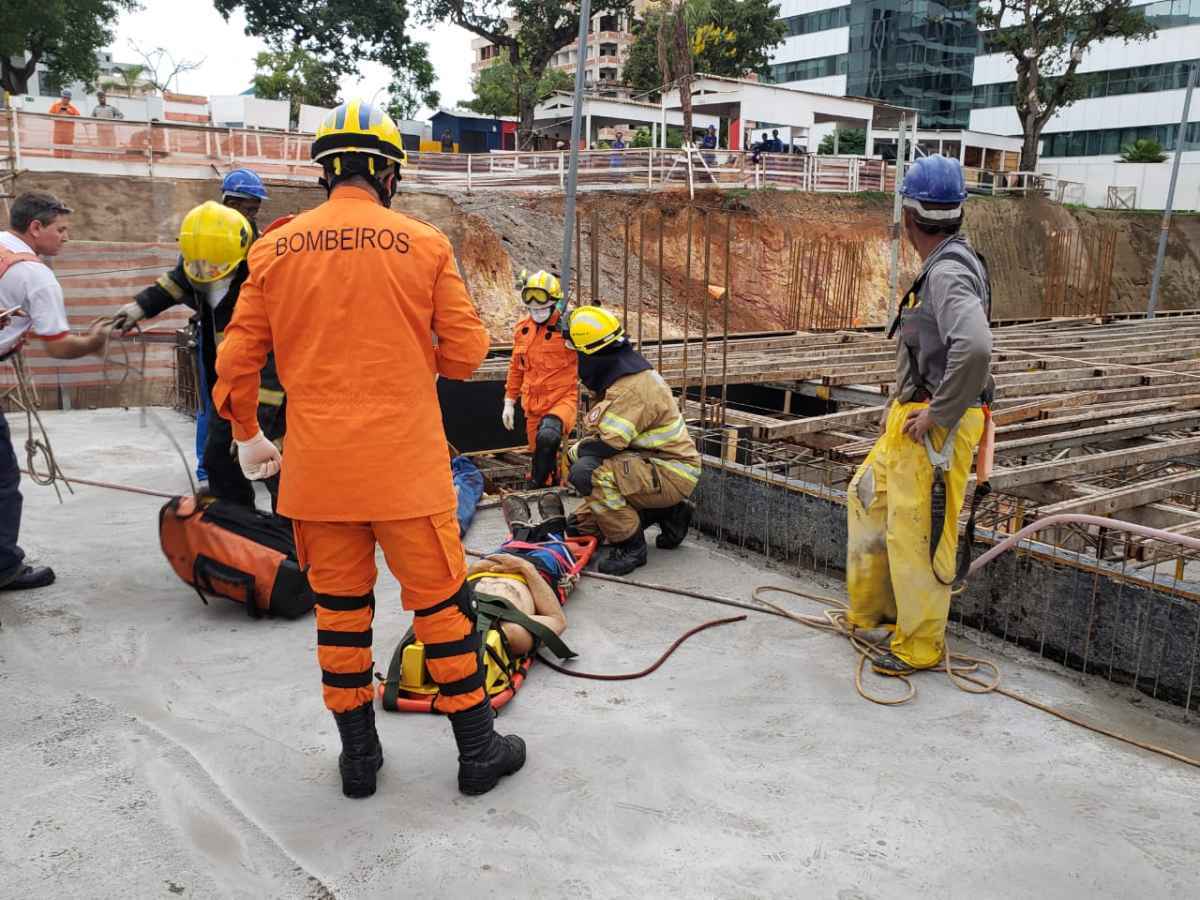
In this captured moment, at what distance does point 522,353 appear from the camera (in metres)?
6.64

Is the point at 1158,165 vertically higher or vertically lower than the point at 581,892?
higher

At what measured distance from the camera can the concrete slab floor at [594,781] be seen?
8.19 feet

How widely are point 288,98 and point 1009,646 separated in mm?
43858

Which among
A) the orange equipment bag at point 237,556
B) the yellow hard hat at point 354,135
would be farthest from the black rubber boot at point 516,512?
the yellow hard hat at point 354,135

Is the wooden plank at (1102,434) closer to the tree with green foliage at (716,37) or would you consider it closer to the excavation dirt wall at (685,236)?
the excavation dirt wall at (685,236)

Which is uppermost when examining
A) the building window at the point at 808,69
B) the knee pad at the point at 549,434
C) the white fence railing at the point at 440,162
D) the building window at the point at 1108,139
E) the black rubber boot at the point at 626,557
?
the building window at the point at 808,69

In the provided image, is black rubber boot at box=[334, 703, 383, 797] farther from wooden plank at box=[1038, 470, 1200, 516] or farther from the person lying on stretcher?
wooden plank at box=[1038, 470, 1200, 516]

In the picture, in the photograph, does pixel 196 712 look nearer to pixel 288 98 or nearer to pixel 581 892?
pixel 581 892

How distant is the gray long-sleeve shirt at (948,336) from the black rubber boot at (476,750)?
1.99 meters

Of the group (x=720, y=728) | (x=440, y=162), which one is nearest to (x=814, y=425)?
(x=720, y=728)

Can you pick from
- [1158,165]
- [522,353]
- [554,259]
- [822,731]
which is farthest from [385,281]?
[1158,165]

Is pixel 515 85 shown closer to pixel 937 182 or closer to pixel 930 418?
pixel 937 182

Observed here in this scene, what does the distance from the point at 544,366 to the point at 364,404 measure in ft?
12.9

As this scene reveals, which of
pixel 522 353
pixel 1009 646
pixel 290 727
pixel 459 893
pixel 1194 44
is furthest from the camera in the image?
pixel 1194 44
